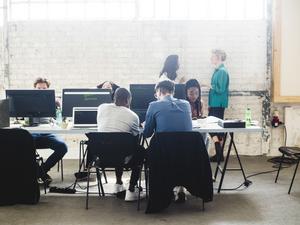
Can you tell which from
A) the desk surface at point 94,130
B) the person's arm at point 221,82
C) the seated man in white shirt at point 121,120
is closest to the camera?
the seated man in white shirt at point 121,120

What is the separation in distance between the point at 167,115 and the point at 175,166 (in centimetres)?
51

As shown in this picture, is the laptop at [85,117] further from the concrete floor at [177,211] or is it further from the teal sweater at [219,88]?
the teal sweater at [219,88]

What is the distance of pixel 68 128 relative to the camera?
4.80 m

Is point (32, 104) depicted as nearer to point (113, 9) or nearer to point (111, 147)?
point (111, 147)

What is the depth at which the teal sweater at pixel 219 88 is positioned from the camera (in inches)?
258

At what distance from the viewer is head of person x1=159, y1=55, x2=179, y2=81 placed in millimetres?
6398

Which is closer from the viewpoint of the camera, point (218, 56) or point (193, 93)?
point (193, 93)

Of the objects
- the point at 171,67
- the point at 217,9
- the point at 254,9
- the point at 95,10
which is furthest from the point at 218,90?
the point at 95,10

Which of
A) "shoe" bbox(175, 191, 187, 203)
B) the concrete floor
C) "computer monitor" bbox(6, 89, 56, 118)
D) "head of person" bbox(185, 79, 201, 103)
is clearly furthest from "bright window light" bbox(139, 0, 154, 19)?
"shoe" bbox(175, 191, 187, 203)

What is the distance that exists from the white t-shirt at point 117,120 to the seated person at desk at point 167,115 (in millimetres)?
147

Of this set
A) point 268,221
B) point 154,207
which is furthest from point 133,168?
point 268,221

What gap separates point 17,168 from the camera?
4.23 m

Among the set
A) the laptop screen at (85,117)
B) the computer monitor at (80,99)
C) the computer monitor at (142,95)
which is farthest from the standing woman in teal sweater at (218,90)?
the laptop screen at (85,117)

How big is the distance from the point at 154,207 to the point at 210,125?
123cm
